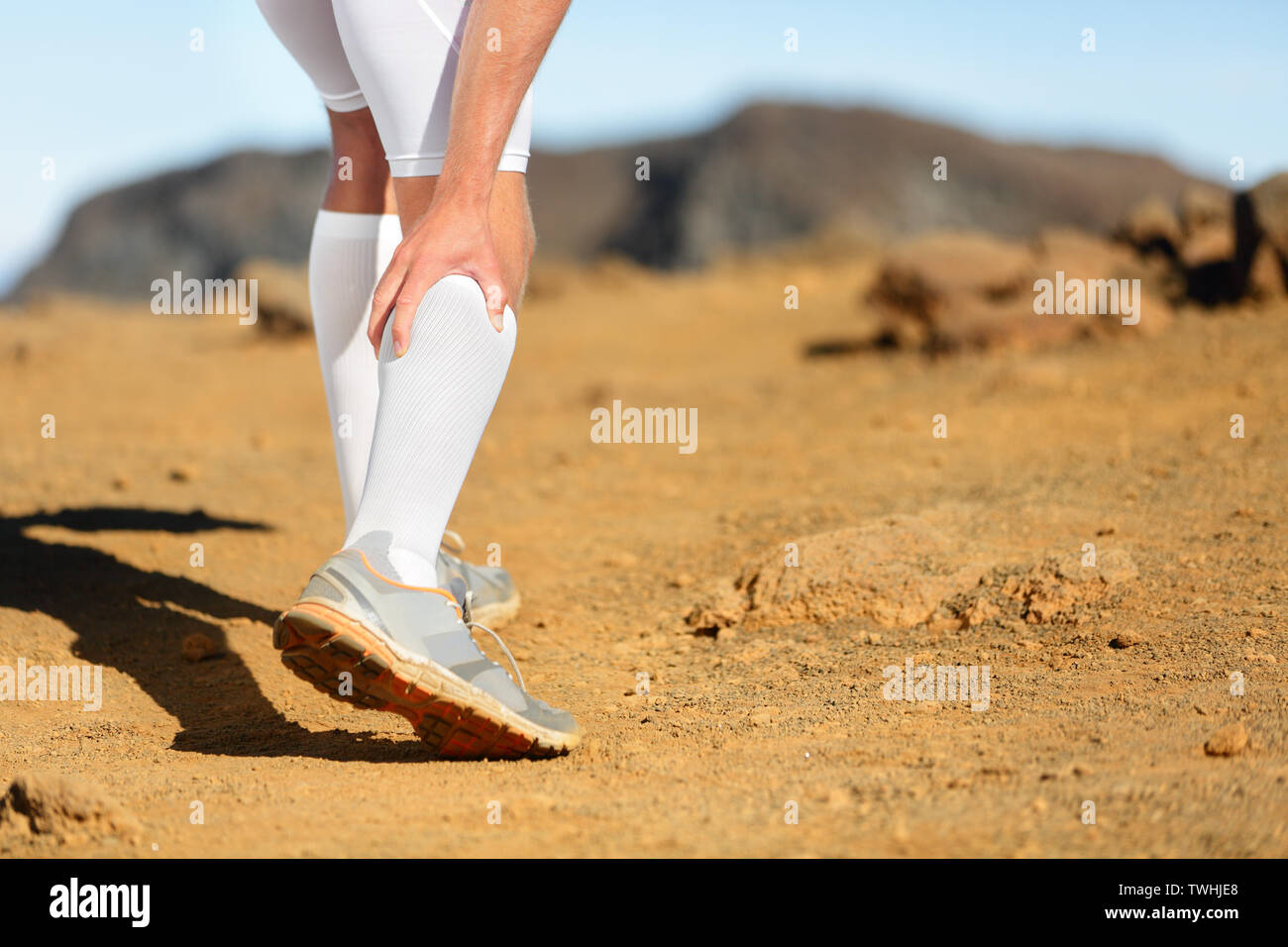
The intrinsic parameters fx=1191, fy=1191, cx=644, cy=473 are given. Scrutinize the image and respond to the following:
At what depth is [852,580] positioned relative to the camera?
2.75 meters

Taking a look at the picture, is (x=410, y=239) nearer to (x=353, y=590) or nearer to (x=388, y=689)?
(x=353, y=590)

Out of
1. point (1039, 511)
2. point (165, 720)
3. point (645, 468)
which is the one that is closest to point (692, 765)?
point (165, 720)

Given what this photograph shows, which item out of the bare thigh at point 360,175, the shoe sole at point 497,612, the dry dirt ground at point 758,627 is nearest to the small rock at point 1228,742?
the dry dirt ground at point 758,627

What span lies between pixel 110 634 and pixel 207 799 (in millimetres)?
1133

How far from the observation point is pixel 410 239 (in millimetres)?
1837

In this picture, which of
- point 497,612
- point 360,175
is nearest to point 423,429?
point 360,175

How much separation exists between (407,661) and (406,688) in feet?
0.13

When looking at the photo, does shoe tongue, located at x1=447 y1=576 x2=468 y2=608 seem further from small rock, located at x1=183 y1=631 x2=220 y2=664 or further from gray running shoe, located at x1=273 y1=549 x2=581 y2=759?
small rock, located at x1=183 y1=631 x2=220 y2=664

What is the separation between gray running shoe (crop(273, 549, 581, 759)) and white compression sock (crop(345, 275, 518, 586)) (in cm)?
6

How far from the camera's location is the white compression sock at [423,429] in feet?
5.94

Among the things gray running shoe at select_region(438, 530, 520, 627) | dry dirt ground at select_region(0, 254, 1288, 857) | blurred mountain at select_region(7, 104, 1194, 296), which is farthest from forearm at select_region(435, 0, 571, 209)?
blurred mountain at select_region(7, 104, 1194, 296)

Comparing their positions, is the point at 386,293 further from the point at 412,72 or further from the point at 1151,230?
the point at 1151,230

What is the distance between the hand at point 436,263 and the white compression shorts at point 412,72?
0.13 metres
